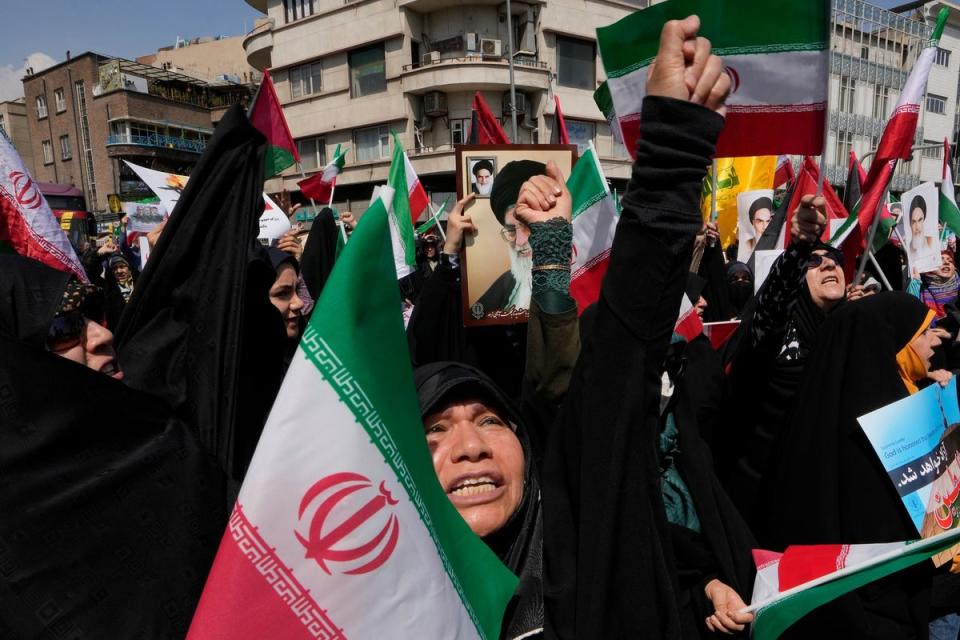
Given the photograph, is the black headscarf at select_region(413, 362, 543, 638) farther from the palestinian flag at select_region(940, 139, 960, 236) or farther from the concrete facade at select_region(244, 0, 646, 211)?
the concrete facade at select_region(244, 0, 646, 211)

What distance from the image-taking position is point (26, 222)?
127 inches

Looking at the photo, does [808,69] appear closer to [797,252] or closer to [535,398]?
[797,252]

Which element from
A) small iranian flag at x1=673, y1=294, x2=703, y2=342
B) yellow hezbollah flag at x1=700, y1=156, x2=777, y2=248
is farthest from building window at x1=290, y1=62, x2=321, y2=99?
small iranian flag at x1=673, y1=294, x2=703, y2=342

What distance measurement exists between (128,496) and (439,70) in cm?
2557

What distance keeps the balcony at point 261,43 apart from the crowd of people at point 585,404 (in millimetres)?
31422

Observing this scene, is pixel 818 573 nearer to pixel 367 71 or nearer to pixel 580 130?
pixel 580 130

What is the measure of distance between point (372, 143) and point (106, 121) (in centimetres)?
2467

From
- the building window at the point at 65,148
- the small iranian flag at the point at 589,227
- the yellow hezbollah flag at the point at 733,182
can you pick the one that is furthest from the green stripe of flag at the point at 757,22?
the building window at the point at 65,148

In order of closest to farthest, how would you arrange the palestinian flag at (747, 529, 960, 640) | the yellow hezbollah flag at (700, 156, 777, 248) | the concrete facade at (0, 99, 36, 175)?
the palestinian flag at (747, 529, 960, 640), the yellow hezbollah flag at (700, 156, 777, 248), the concrete facade at (0, 99, 36, 175)

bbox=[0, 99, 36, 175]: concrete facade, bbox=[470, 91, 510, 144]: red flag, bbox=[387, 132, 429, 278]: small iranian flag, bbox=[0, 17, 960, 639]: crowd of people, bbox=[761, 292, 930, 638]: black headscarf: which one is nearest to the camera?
bbox=[0, 17, 960, 639]: crowd of people

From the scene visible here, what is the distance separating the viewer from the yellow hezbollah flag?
7.54 m

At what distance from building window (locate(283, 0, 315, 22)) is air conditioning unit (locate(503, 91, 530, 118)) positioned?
35.3ft

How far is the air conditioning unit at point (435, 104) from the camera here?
25.3 m

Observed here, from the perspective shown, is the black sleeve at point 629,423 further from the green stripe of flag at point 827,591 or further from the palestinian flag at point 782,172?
the palestinian flag at point 782,172
